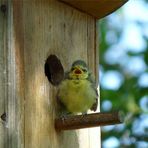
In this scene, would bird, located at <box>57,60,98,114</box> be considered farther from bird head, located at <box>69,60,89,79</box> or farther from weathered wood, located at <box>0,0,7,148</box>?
weathered wood, located at <box>0,0,7,148</box>

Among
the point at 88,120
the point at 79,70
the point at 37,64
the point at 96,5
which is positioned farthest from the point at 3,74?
the point at 96,5

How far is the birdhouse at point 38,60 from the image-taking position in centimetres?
324

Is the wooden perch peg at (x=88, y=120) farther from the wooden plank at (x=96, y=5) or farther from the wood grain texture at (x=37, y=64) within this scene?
the wooden plank at (x=96, y=5)

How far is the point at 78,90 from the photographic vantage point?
3.83 m

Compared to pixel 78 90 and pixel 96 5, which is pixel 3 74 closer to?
pixel 78 90

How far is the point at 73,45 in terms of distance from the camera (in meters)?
4.00

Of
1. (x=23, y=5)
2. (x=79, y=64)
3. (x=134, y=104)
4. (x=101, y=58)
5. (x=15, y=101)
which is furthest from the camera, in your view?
(x=101, y=58)

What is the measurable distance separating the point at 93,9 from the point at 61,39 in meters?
0.44

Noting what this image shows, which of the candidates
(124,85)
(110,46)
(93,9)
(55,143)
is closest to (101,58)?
(110,46)

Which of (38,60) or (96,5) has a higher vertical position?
(96,5)

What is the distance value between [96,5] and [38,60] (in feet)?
2.40

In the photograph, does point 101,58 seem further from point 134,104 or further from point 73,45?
point 73,45

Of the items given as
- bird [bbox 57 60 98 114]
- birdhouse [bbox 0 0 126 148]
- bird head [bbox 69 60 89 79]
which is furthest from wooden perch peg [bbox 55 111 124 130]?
bird head [bbox 69 60 89 79]

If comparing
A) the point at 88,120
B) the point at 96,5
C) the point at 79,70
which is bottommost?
the point at 88,120
